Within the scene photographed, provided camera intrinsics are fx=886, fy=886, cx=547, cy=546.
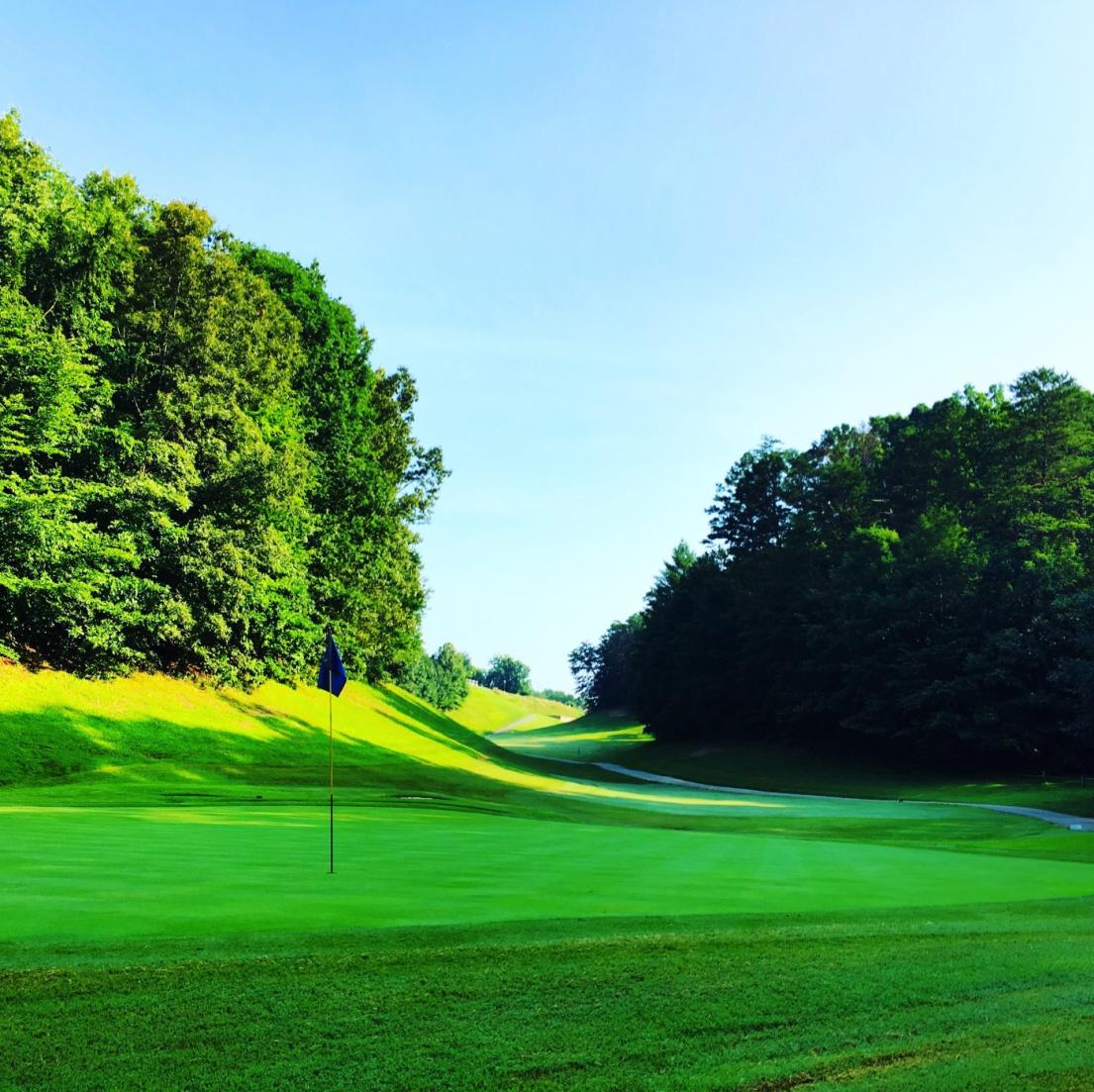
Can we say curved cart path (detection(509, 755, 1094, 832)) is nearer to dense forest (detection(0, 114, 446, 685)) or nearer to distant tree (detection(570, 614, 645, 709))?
dense forest (detection(0, 114, 446, 685))

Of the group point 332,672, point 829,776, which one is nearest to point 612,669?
point 829,776

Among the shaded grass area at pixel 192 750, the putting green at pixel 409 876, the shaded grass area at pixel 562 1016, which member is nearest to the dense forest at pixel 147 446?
the shaded grass area at pixel 192 750

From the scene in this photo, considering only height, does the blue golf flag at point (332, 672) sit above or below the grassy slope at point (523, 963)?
above

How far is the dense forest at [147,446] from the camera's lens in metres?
32.4

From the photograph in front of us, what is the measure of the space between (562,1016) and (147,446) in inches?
1422

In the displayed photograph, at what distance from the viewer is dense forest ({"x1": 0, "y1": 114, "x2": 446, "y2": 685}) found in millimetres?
32438

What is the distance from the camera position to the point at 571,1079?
433 cm

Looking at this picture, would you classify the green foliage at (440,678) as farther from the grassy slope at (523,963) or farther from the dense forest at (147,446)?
the grassy slope at (523,963)

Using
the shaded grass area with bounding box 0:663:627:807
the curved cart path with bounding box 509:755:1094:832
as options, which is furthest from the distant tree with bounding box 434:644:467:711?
the shaded grass area with bounding box 0:663:627:807

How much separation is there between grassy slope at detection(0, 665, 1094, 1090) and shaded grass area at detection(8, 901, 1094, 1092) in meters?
0.02

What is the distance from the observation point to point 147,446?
36.6 meters

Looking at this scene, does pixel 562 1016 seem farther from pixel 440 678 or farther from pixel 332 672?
pixel 440 678

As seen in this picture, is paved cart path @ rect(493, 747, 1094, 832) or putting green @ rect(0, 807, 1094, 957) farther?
paved cart path @ rect(493, 747, 1094, 832)

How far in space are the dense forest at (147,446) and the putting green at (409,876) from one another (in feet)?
59.2
